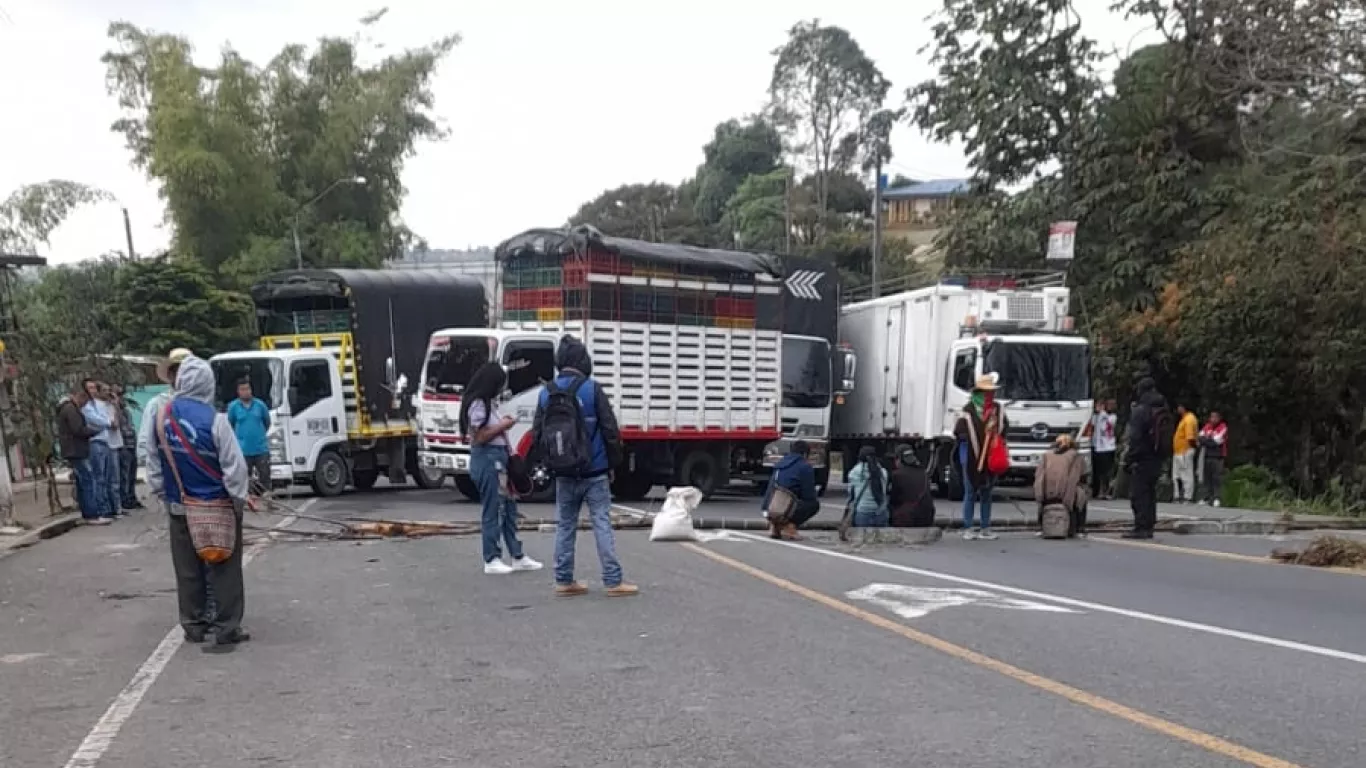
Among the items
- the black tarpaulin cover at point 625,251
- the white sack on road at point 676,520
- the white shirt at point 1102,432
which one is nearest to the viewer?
the white sack on road at point 676,520

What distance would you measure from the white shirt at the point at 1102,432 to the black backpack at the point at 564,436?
14365 mm

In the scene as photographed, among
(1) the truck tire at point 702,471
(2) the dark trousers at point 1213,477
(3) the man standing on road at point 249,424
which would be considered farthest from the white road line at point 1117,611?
(2) the dark trousers at point 1213,477

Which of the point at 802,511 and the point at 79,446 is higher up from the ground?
the point at 79,446

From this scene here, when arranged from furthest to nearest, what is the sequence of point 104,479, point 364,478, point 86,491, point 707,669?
point 364,478
point 104,479
point 86,491
point 707,669

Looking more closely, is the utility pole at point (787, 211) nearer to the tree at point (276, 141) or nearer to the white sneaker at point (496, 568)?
the tree at point (276, 141)

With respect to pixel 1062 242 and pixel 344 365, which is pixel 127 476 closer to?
pixel 344 365

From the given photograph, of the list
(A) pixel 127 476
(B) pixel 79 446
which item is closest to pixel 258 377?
(A) pixel 127 476

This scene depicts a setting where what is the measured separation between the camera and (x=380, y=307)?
70.3 feet

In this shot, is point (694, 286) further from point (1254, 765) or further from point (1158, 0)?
point (1254, 765)

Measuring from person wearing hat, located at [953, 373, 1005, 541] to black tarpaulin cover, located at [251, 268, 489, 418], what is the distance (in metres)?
10.5

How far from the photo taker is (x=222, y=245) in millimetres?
37938

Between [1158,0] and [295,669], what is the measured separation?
2225cm

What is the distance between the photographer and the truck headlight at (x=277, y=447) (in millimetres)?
19812

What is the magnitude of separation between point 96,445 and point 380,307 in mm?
6141
